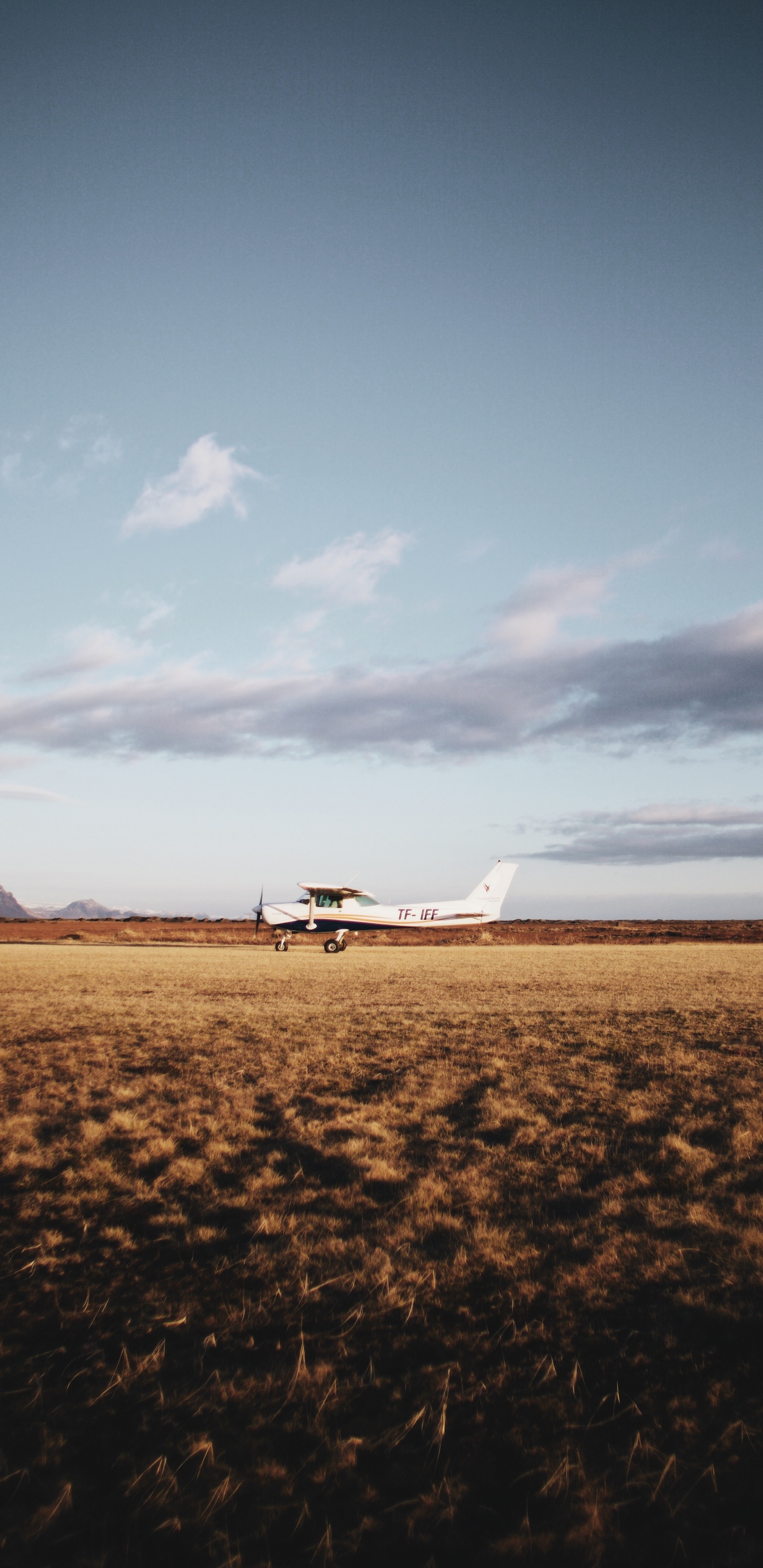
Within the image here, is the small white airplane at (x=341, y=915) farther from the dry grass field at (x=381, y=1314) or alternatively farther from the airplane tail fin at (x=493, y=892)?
the dry grass field at (x=381, y=1314)

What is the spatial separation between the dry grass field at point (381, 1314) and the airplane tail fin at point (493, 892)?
139 ft

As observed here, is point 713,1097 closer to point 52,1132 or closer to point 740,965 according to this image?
point 52,1132

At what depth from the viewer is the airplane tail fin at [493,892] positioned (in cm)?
5338

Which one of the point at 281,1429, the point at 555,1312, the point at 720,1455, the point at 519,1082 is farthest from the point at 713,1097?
the point at 281,1429

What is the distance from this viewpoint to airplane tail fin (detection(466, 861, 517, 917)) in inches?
2102

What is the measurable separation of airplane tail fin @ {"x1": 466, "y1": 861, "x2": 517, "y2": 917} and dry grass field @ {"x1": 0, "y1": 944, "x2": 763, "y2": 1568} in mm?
42290

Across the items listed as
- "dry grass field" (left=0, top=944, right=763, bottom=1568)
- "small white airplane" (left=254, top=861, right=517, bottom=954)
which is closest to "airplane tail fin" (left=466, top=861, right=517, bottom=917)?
"small white airplane" (left=254, top=861, right=517, bottom=954)

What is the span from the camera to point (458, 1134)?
315 inches

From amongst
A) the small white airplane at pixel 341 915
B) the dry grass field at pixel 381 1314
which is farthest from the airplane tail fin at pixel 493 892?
the dry grass field at pixel 381 1314

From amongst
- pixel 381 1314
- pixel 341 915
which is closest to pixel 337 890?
pixel 341 915

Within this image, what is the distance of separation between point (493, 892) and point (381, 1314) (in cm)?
5035

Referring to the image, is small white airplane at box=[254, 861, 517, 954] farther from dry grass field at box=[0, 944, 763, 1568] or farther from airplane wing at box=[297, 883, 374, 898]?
dry grass field at box=[0, 944, 763, 1568]

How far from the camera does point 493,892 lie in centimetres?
5391

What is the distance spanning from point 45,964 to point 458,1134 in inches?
1085
